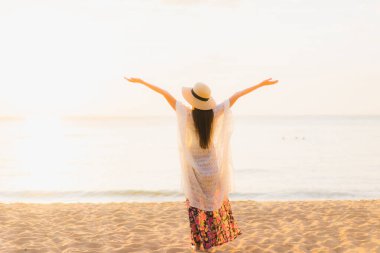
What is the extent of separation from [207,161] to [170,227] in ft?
8.43

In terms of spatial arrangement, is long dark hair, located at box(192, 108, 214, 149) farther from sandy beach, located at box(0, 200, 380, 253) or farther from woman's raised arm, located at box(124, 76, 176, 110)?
sandy beach, located at box(0, 200, 380, 253)

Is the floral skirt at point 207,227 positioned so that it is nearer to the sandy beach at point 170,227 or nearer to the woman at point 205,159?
the woman at point 205,159

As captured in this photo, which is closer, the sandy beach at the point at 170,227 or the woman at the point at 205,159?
the woman at the point at 205,159

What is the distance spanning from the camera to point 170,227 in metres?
7.91

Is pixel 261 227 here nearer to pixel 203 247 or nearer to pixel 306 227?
pixel 306 227

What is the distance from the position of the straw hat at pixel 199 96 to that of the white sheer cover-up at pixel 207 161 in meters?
0.11

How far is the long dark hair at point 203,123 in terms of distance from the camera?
18.3 feet

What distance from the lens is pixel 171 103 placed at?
568 cm

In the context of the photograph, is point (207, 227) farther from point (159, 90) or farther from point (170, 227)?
point (170, 227)

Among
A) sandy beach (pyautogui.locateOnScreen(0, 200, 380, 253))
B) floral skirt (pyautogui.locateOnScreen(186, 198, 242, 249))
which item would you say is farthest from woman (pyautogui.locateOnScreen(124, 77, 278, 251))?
sandy beach (pyautogui.locateOnScreen(0, 200, 380, 253))

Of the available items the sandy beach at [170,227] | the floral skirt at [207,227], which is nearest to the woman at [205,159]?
the floral skirt at [207,227]

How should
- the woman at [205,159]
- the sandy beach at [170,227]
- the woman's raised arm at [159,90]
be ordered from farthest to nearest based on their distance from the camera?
the sandy beach at [170,227] < the woman at [205,159] < the woman's raised arm at [159,90]

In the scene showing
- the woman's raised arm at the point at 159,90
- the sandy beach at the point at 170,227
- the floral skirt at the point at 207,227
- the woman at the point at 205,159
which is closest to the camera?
the woman's raised arm at the point at 159,90

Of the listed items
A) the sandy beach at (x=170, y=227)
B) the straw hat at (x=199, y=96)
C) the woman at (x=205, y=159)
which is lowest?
the sandy beach at (x=170, y=227)
